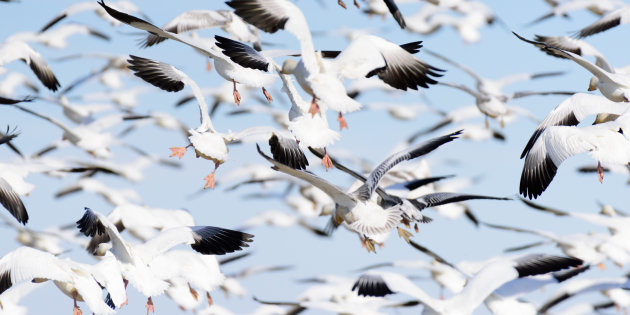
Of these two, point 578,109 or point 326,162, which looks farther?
point 578,109

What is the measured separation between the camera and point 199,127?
10.3m

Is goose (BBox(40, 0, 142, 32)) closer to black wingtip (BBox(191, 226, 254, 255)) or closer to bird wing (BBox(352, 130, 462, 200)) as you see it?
black wingtip (BBox(191, 226, 254, 255))

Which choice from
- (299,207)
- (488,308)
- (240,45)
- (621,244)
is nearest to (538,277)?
(488,308)

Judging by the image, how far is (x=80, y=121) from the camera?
1892cm

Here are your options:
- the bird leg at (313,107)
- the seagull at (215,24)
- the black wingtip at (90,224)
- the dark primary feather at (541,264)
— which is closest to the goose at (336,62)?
the bird leg at (313,107)

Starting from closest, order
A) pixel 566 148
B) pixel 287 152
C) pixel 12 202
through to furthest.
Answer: pixel 566 148, pixel 287 152, pixel 12 202

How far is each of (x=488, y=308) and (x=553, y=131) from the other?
2748mm

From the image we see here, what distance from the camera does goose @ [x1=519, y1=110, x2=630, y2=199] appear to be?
8.49m

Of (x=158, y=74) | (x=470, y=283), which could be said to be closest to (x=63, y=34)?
(x=158, y=74)

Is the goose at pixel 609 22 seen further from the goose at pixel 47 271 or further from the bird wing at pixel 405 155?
the goose at pixel 47 271

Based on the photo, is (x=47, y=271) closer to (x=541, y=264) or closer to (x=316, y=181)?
(x=316, y=181)

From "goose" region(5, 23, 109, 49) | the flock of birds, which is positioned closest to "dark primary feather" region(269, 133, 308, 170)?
the flock of birds

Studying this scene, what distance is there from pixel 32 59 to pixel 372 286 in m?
6.69

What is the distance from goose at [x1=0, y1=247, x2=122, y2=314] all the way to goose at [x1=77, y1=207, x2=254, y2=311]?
12.2 inches
